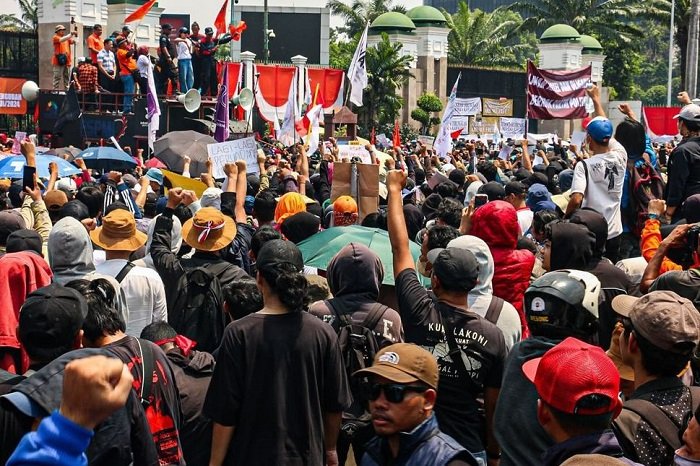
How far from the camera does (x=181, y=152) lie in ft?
44.2

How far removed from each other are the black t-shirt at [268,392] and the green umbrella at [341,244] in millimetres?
2257

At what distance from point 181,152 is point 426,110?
29.2 meters

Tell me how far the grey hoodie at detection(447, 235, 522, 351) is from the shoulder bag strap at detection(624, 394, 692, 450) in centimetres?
127

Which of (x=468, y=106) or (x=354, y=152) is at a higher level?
(x=468, y=106)

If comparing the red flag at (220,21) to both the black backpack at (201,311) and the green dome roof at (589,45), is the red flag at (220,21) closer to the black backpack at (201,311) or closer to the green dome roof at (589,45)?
the black backpack at (201,311)

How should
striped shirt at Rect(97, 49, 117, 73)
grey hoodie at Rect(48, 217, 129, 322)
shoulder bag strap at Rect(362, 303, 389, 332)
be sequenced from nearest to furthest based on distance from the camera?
1. shoulder bag strap at Rect(362, 303, 389, 332)
2. grey hoodie at Rect(48, 217, 129, 322)
3. striped shirt at Rect(97, 49, 117, 73)

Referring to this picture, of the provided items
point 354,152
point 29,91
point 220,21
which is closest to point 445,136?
point 354,152

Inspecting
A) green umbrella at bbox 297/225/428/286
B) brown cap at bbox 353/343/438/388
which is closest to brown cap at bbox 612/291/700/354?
brown cap at bbox 353/343/438/388

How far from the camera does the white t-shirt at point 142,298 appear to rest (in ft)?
17.5

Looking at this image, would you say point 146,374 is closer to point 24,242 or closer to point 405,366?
point 405,366

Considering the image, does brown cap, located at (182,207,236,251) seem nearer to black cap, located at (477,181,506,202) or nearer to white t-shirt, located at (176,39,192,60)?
black cap, located at (477,181,506,202)

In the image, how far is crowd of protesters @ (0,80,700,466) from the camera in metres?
3.14

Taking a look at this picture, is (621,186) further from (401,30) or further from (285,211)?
(401,30)

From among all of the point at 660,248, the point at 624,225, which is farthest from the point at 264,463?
the point at 624,225
